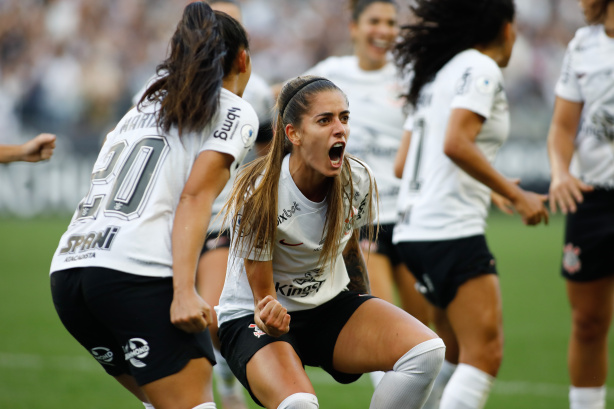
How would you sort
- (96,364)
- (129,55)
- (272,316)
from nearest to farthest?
(272,316) → (96,364) → (129,55)

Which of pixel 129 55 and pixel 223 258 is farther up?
pixel 223 258

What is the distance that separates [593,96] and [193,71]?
7.86 feet

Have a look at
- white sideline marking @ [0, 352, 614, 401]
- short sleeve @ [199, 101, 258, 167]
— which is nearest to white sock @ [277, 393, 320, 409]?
short sleeve @ [199, 101, 258, 167]

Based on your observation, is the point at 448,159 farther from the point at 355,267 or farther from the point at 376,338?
the point at 376,338

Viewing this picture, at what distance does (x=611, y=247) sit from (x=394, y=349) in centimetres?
182

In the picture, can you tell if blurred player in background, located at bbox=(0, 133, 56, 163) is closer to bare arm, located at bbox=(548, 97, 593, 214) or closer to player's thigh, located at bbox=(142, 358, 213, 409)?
player's thigh, located at bbox=(142, 358, 213, 409)

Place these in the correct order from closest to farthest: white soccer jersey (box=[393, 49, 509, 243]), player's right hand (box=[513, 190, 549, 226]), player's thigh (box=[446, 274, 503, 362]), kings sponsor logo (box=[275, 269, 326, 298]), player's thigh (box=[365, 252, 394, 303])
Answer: kings sponsor logo (box=[275, 269, 326, 298])
player's right hand (box=[513, 190, 549, 226])
player's thigh (box=[446, 274, 503, 362])
white soccer jersey (box=[393, 49, 509, 243])
player's thigh (box=[365, 252, 394, 303])

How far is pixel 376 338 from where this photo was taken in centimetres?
349

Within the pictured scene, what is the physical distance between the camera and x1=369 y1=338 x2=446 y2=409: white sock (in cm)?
339

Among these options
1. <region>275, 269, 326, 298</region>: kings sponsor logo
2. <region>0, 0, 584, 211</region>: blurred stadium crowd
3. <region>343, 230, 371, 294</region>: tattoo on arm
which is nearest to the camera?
<region>275, 269, 326, 298</region>: kings sponsor logo

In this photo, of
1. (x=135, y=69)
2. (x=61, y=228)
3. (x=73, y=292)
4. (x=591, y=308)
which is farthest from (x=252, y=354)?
(x=135, y=69)

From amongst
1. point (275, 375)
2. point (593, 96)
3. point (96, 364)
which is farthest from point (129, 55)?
point (275, 375)

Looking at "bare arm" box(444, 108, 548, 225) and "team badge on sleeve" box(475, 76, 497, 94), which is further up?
"team badge on sleeve" box(475, 76, 497, 94)

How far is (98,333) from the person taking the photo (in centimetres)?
343
